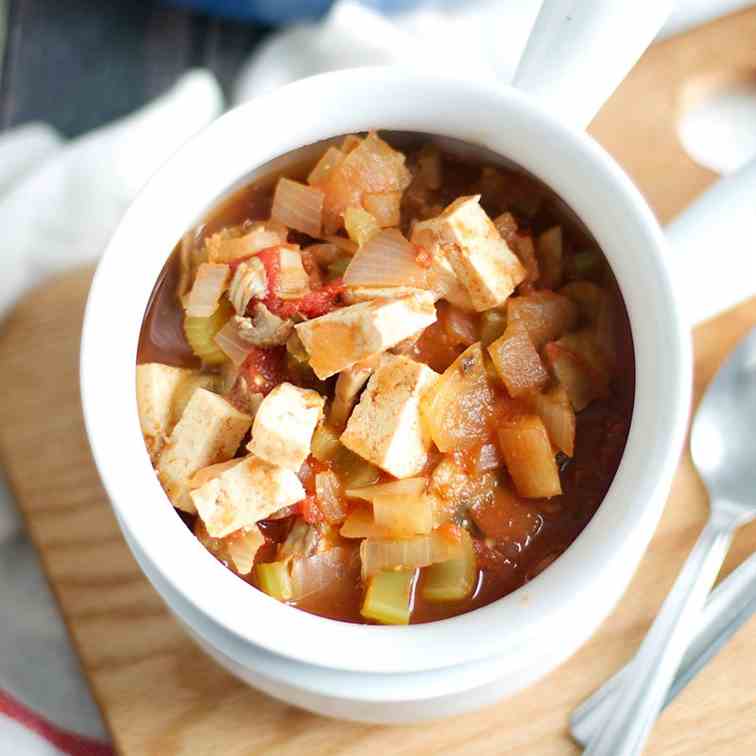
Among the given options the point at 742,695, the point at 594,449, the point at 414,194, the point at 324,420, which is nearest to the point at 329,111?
the point at 414,194

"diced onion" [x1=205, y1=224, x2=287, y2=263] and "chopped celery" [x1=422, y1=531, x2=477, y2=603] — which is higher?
"diced onion" [x1=205, y1=224, x2=287, y2=263]

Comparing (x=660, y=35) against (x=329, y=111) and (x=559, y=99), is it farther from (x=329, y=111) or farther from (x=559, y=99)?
(x=329, y=111)

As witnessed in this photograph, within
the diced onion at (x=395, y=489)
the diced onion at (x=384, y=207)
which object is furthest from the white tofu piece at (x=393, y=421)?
the diced onion at (x=384, y=207)

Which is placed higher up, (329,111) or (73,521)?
(329,111)

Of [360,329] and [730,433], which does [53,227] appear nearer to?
[360,329]

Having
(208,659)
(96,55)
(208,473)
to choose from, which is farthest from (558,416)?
(96,55)

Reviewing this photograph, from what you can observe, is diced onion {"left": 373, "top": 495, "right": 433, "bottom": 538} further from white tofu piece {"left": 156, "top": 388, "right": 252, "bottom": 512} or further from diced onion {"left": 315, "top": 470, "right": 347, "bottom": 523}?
white tofu piece {"left": 156, "top": 388, "right": 252, "bottom": 512}

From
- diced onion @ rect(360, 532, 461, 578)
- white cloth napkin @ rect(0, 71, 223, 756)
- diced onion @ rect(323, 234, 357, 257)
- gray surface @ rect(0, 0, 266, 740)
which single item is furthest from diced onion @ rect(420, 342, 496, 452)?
gray surface @ rect(0, 0, 266, 740)
